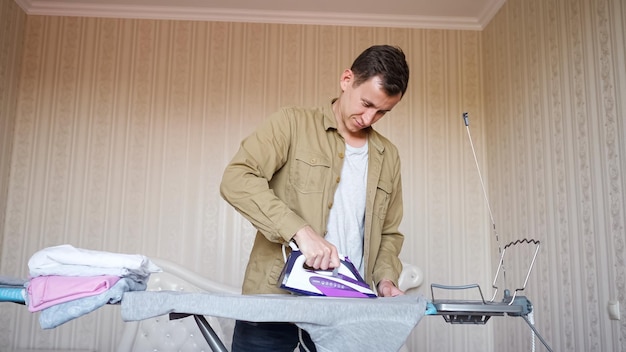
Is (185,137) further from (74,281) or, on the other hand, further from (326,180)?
Answer: (74,281)

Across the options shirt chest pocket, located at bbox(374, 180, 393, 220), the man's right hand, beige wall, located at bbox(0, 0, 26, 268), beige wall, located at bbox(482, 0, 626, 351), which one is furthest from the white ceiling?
the man's right hand

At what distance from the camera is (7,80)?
331 cm

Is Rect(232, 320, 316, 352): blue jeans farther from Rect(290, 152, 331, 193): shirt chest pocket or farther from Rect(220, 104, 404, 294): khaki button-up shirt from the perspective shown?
Rect(290, 152, 331, 193): shirt chest pocket

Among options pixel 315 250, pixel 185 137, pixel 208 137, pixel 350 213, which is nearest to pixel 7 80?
pixel 185 137

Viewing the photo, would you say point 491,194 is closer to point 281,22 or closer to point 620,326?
point 620,326

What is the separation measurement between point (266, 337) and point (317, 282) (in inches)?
8.9

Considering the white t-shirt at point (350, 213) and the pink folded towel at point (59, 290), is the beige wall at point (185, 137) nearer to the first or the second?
the white t-shirt at point (350, 213)

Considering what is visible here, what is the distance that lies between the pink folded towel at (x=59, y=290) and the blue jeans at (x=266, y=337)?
41cm

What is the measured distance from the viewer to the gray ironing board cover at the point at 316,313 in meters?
0.99

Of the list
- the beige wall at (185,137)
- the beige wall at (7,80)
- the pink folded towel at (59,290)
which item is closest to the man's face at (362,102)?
the pink folded towel at (59,290)

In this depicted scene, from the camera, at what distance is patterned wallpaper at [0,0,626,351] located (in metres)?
3.25

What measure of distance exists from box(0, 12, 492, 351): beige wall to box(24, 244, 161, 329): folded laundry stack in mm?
2185

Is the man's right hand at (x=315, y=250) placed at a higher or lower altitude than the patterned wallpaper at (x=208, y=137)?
lower

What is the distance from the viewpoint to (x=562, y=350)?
8.20 feet
